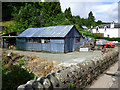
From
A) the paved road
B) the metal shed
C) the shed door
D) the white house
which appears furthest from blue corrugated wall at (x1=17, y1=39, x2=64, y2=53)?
the white house

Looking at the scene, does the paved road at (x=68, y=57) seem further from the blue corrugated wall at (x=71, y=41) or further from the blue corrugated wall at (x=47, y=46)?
the blue corrugated wall at (x=71, y=41)

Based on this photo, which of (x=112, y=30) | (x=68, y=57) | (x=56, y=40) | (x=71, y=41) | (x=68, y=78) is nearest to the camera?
(x=68, y=78)

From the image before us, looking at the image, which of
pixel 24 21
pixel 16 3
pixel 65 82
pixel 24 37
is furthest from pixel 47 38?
pixel 16 3

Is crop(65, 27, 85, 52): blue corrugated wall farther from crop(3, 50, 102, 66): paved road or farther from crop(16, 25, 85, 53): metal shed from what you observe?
crop(3, 50, 102, 66): paved road

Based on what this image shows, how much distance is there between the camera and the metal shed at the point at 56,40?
16769mm

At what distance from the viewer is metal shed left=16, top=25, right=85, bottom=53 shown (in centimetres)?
1677

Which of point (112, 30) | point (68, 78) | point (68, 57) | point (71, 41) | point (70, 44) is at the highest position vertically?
point (112, 30)

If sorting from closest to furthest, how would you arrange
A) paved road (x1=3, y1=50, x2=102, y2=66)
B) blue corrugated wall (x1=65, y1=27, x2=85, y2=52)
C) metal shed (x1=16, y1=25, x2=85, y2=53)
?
1. paved road (x1=3, y1=50, x2=102, y2=66)
2. metal shed (x1=16, y1=25, x2=85, y2=53)
3. blue corrugated wall (x1=65, y1=27, x2=85, y2=52)

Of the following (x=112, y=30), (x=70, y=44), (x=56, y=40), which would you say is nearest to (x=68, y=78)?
(x=56, y=40)

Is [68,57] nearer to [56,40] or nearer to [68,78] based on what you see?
[56,40]

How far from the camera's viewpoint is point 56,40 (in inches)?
672

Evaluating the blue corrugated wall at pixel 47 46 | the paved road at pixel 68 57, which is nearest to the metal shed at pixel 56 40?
the blue corrugated wall at pixel 47 46

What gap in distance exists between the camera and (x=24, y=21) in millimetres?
32375

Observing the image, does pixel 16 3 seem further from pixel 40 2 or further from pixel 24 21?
pixel 24 21
